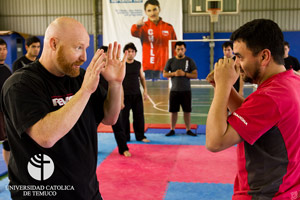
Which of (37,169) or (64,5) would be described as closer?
(37,169)

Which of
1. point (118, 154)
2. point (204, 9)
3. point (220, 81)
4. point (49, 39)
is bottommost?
point (118, 154)

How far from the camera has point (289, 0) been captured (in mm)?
20688

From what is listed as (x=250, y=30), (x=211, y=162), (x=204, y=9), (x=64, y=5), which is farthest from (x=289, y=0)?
(x=250, y=30)

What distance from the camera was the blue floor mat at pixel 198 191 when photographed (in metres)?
3.94

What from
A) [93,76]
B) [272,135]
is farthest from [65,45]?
[272,135]

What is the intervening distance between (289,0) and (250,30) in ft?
72.7

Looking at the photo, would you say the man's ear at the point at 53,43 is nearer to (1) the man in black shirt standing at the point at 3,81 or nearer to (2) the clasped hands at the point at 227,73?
(2) the clasped hands at the point at 227,73

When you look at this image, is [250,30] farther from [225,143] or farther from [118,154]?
[118,154]

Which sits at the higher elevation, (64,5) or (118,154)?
(64,5)

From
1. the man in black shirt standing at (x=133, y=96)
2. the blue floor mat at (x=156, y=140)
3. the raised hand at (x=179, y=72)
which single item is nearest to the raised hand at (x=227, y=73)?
the blue floor mat at (x=156, y=140)

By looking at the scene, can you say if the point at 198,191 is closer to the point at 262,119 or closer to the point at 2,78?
the point at 262,119

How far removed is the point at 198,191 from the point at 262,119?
2875 mm

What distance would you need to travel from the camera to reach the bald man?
60.9 inches

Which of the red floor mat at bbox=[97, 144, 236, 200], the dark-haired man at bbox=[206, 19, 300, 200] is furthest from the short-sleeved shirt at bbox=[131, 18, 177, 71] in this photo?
the dark-haired man at bbox=[206, 19, 300, 200]
